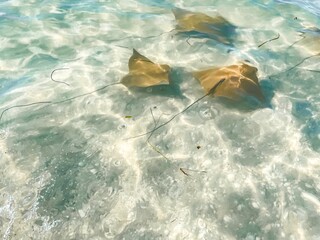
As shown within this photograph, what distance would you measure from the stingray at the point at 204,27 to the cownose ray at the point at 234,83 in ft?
6.08

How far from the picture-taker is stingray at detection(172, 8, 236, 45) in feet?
21.1

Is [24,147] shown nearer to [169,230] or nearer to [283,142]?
[169,230]

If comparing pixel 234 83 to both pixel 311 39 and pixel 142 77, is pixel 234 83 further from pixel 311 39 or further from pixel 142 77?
pixel 311 39

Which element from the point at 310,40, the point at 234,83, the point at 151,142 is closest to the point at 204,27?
the point at 310,40

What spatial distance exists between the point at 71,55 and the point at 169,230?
3935mm

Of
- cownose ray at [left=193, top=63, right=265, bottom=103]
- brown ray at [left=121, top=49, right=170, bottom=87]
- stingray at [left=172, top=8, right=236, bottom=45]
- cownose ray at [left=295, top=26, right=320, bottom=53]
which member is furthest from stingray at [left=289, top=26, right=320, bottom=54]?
brown ray at [left=121, top=49, right=170, bottom=87]

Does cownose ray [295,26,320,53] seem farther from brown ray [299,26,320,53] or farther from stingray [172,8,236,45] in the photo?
stingray [172,8,236,45]

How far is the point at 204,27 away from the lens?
651 cm

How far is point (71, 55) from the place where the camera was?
19.3 feet

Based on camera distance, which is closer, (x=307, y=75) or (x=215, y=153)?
(x=215, y=153)

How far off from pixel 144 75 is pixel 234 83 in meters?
1.29

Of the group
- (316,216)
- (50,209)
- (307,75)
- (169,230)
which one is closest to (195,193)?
(169,230)

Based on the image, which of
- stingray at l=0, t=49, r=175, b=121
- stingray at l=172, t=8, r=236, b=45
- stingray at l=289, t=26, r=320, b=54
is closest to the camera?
stingray at l=0, t=49, r=175, b=121

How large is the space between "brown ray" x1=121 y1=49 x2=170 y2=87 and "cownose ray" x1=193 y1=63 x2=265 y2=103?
586 mm
